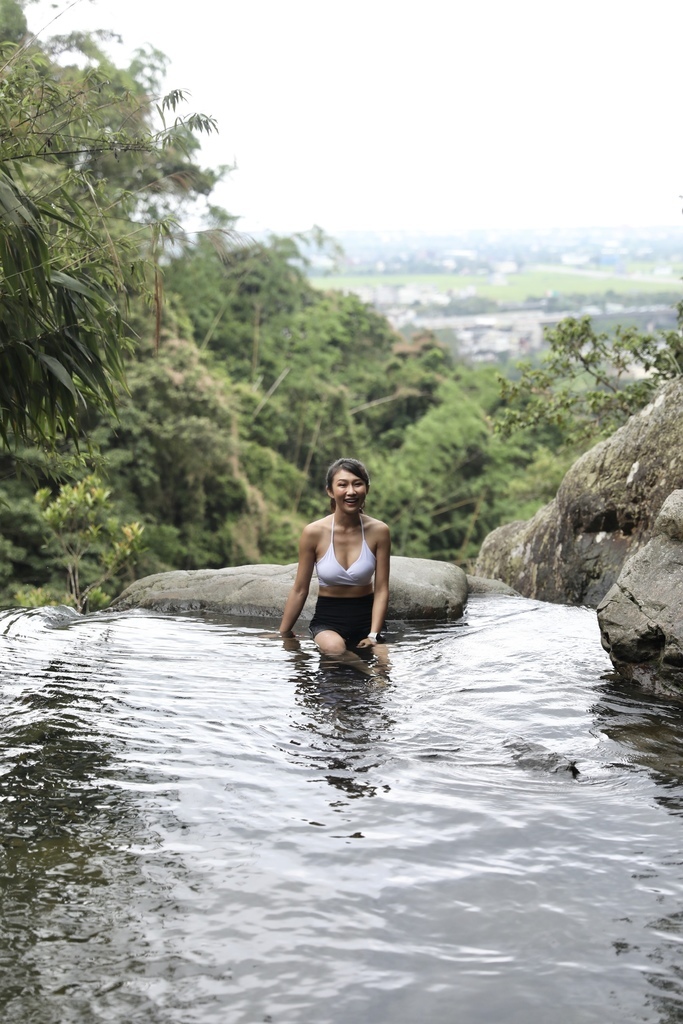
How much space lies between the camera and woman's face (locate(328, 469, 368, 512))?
22.1ft

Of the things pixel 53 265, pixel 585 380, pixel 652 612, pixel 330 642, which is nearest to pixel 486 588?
pixel 330 642

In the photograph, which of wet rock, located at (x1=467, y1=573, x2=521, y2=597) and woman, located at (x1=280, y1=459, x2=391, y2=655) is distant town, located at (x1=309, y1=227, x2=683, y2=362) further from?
woman, located at (x1=280, y1=459, x2=391, y2=655)

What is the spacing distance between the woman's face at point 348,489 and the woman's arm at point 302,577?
0.29 m

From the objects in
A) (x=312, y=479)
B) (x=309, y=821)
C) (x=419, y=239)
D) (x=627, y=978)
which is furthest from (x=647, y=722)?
(x=419, y=239)

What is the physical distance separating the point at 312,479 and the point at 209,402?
33.7 ft

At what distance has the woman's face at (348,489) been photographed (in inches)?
265

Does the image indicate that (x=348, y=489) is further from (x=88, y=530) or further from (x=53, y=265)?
(x=88, y=530)

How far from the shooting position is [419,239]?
518 ft

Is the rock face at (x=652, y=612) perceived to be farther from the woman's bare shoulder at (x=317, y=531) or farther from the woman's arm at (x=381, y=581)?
the woman's bare shoulder at (x=317, y=531)

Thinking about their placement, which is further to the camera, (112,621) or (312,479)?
(312,479)

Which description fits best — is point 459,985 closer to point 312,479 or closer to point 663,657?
point 663,657

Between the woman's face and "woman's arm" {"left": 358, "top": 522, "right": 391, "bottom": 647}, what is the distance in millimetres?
284

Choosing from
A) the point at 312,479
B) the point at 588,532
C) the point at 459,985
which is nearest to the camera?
the point at 459,985

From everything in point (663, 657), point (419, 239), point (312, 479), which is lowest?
point (312, 479)
